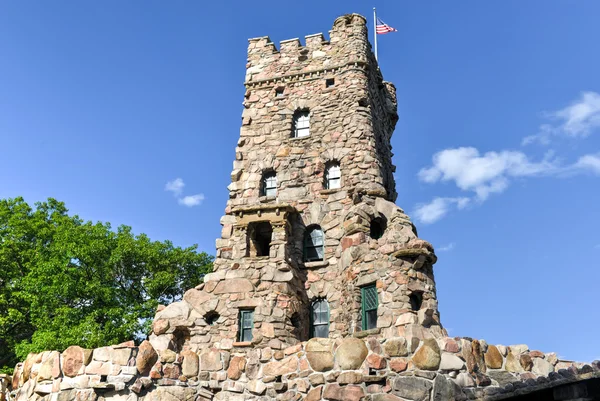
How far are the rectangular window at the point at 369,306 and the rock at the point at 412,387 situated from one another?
530 cm

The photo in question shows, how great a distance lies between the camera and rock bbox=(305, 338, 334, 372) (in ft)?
32.6

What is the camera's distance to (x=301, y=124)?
2011cm

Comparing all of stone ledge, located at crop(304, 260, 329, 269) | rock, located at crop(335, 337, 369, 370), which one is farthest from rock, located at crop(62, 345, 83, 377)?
stone ledge, located at crop(304, 260, 329, 269)

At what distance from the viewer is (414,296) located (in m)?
14.6

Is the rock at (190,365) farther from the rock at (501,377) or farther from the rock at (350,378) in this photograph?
the rock at (501,377)

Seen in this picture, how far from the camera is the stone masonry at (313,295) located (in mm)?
9727

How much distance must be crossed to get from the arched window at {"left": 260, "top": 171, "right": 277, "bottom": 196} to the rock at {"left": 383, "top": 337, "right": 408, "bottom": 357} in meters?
9.63

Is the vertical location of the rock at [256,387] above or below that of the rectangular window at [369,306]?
below

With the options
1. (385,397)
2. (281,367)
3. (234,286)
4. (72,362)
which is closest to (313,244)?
(234,286)

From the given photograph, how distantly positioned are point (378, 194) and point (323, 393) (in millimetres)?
8636

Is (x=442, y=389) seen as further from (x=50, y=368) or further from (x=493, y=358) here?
(x=50, y=368)

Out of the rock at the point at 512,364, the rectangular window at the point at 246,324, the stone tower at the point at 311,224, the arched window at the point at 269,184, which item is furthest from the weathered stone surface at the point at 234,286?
the rock at the point at 512,364

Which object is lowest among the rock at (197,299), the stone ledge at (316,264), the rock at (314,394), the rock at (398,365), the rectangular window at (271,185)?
the rock at (314,394)

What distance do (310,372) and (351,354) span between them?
0.85 metres
